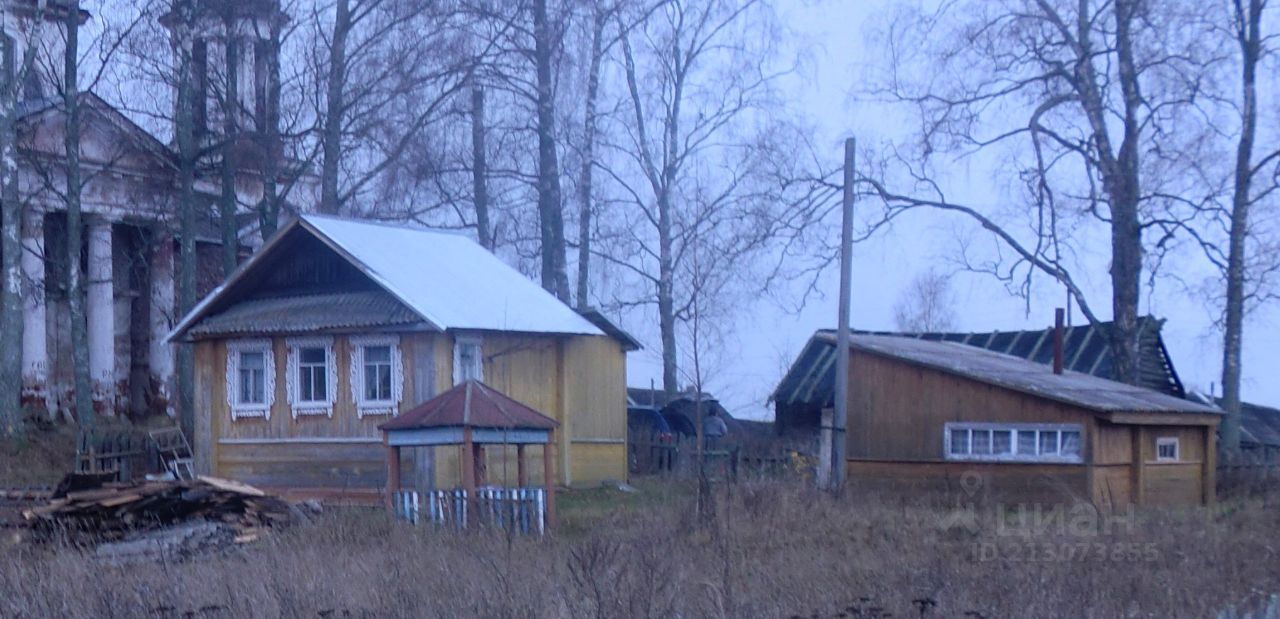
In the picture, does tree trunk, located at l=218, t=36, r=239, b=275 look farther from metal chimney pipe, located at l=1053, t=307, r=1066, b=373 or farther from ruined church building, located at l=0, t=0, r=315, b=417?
metal chimney pipe, located at l=1053, t=307, r=1066, b=373

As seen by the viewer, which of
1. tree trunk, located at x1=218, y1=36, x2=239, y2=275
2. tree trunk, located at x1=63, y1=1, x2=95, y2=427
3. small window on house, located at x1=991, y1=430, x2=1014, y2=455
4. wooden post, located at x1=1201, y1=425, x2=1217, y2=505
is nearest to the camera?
small window on house, located at x1=991, y1=430, x2=1014, y2=455

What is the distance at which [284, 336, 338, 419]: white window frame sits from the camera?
23.6 metres

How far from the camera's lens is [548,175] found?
121ft

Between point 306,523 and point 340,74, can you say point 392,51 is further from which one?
point 306,523

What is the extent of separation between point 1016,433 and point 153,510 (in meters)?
12.1

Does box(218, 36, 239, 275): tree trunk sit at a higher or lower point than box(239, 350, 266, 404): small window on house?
higher

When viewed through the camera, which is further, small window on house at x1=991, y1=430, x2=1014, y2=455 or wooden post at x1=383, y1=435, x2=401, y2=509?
small window on house at x1=991, y1=430, x2=1014, y2=455

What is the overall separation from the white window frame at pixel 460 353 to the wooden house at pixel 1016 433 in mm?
5940

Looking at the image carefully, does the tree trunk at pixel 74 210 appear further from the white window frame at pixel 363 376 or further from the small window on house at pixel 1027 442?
the small window on house at pixel 1027 442

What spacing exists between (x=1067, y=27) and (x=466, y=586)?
20115 millimetres

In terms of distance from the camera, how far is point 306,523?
16453 millimetres

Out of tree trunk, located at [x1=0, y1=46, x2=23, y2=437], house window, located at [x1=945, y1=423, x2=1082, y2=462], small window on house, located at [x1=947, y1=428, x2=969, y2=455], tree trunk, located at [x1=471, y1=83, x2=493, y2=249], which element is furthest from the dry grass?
tree trunk, located at [x1=471, y1=83, x2=493, y2=249]

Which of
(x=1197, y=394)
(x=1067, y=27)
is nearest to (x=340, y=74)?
(x=1067, y=27)

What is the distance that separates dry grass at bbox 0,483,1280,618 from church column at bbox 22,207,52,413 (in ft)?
60.0
